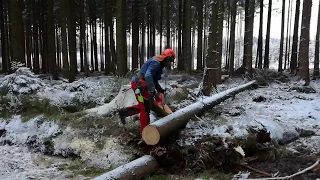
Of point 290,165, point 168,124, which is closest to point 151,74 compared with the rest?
point 168,124

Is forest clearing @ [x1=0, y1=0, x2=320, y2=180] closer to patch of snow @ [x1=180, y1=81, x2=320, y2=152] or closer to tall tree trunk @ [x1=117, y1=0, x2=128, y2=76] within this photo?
patch of snow @ [x1=180, y1=81, x2=320, y2=152]

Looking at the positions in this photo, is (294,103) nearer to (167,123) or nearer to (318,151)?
(318,151)

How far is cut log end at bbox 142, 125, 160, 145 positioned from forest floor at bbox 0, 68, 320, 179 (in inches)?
12.6

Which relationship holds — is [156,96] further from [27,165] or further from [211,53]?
[211,53]

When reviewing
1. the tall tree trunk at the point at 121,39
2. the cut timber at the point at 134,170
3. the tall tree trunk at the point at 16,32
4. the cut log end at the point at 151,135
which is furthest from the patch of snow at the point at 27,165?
the tall tree trunk at the point at 121,39

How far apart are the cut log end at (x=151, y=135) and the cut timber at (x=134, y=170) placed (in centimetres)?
30

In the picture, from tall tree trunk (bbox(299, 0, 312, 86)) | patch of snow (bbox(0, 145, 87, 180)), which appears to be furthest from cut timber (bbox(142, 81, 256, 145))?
tall tree trunk (bbox(299, 0, 312, 86))

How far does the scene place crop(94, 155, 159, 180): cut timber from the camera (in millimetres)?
4395

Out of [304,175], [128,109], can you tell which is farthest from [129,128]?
[304,175]

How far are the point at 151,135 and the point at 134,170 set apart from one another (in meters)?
0.80

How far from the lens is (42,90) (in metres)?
9.02

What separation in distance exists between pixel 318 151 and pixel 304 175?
1315 millimetres

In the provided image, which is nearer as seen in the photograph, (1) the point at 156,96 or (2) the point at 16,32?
(1) the point at 156,96

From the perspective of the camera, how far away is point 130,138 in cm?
608
